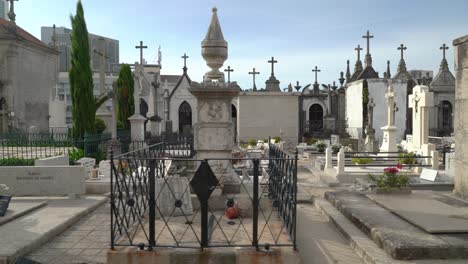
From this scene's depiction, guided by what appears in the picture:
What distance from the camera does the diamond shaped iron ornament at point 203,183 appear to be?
4281 millimetres

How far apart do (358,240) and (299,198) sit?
11.7 feet

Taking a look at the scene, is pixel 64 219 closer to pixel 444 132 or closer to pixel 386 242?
pixel 386 242

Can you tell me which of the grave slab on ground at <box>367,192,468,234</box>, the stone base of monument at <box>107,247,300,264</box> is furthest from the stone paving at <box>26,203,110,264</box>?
the grave slab on ground at <box>367,192,468,234</box>

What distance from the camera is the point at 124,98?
24516mm

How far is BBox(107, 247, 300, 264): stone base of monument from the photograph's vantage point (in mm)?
4156

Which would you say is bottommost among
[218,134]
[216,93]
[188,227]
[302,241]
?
[302,241]

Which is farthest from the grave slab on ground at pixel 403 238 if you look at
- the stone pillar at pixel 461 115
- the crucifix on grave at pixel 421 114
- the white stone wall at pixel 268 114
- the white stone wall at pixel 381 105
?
the white stone wall at pixel 381 105

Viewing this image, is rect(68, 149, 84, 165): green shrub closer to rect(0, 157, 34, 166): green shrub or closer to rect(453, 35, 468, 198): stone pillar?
rect(0, 157, 34, 166): green shrub

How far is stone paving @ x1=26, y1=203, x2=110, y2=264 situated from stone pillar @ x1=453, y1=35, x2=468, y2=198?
6.87 meters

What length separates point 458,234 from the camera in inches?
197

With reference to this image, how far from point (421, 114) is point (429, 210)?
428 inches

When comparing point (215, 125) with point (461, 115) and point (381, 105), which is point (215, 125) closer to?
point (461, 115)

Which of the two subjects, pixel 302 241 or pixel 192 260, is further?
pixel 302 241

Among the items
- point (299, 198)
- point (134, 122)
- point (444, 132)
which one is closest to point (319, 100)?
point (444, 132)
